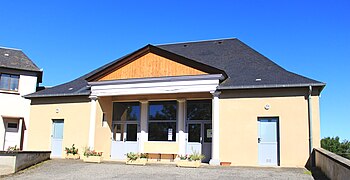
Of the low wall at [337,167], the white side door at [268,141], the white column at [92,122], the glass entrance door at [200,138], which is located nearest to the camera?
the low wall at [337,167]

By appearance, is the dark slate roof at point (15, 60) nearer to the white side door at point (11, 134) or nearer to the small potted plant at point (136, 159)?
the white side door at point (11, 134)

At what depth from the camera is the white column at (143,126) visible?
60.1 ft

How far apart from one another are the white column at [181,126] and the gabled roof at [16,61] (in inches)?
456

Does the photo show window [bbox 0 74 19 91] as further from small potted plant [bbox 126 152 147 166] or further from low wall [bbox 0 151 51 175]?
small potted plant [bbox 126 152 147 166]

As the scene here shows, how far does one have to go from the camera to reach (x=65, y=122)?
19.1 m

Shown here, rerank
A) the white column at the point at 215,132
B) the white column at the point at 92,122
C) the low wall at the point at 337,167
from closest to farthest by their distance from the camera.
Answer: the low wall at the point at 337,167 → the white column at the point at 215,132 → the white column at the point at 92,122

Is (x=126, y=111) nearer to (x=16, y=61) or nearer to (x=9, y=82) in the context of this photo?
(x=9, y=82)

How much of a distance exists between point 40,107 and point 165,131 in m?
7.33

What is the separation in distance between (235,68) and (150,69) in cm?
423

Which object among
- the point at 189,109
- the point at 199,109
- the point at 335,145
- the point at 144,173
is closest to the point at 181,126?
the point at 189,109

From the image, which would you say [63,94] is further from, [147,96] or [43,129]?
[147,96]

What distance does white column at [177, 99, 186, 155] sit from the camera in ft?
57.2

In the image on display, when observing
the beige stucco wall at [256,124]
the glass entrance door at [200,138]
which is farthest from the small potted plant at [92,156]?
the glass entrance door at [200,138]

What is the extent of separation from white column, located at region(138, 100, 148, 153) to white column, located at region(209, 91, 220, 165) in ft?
13.1
